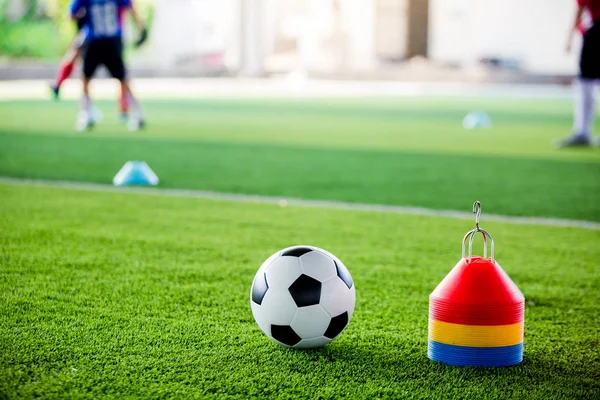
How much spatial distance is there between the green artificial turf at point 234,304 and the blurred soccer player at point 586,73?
646 cm

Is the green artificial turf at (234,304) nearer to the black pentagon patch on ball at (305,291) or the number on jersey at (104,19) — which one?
the black pentagon patch on ball at (305,291)

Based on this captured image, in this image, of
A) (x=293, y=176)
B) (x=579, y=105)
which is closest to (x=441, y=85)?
(x=579, y=105)

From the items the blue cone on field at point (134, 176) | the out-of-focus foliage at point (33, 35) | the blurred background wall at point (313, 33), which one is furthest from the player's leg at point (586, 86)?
the out-of-focus foliage at point (33, 35)

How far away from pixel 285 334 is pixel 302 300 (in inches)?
6.5

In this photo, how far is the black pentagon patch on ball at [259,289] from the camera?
3.58m

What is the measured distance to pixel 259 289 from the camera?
11.8 ft

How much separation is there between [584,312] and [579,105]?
8794 millimetres

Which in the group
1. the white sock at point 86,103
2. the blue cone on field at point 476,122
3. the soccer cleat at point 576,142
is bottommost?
the blue cone on field at point 476,122

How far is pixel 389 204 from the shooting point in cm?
757

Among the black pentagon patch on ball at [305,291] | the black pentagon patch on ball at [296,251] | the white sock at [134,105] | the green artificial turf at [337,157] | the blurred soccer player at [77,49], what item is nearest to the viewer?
the black pentagon patch on ball at [305,291]

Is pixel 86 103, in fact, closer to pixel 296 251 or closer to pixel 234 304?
pixel 234 304

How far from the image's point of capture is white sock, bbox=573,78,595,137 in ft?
40.8

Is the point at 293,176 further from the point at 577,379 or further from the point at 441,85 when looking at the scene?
the point at 441,85

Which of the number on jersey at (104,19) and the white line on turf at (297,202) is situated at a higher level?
the number on jersey at (104,19)
